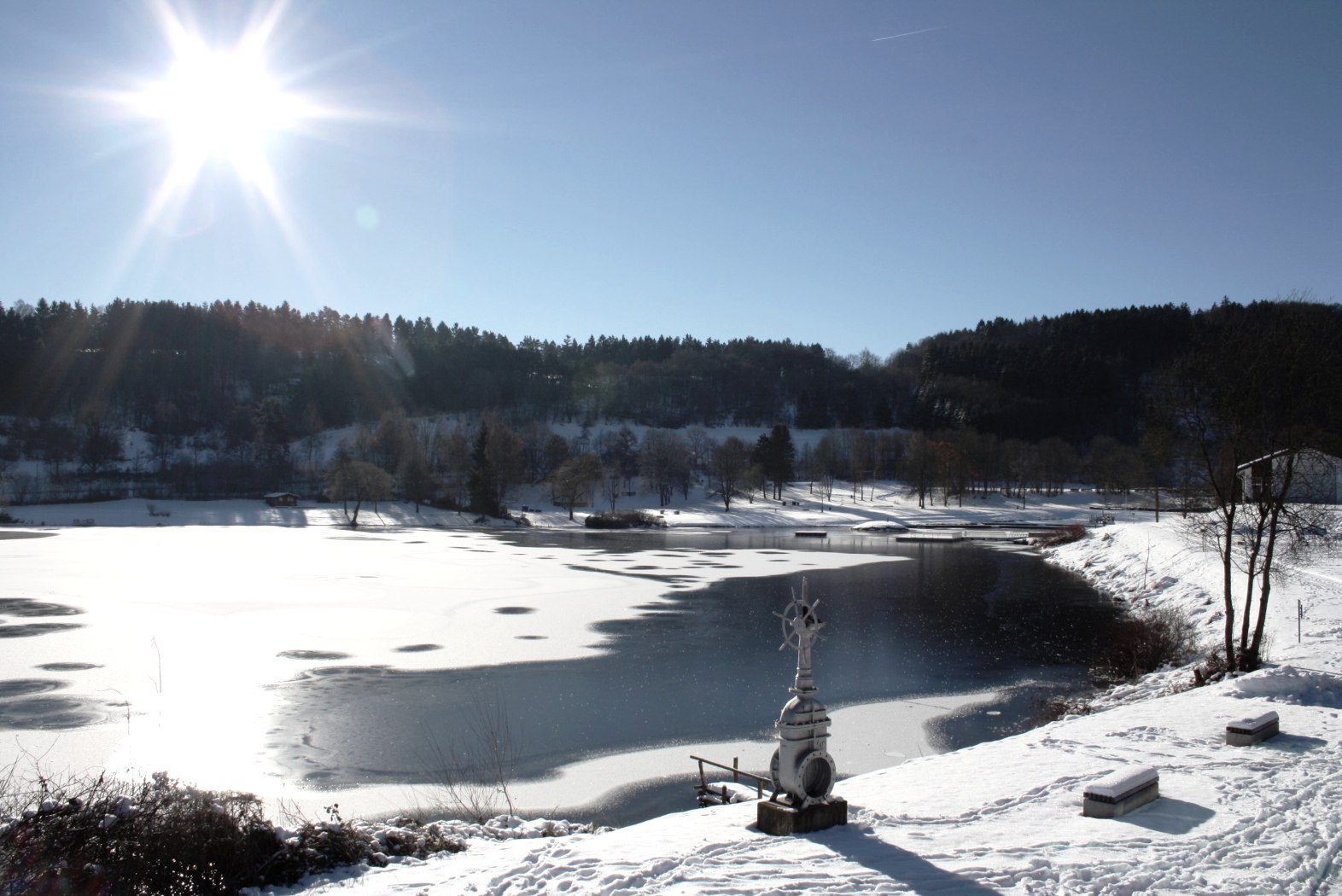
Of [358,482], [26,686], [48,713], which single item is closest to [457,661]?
[48,713]

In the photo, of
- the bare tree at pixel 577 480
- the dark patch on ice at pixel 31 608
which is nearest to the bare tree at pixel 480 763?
the dark patch on ice at pixel 31 608

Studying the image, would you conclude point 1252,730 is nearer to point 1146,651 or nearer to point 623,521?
point 1146,651

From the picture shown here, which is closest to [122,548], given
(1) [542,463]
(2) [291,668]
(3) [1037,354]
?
(2) [291,668]

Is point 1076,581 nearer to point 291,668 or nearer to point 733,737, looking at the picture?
point 733,737

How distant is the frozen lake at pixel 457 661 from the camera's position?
12898 mm

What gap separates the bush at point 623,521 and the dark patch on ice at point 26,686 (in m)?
65.5

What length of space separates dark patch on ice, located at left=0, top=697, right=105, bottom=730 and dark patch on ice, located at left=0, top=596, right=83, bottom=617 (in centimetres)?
1066

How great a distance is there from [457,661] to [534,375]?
139 m

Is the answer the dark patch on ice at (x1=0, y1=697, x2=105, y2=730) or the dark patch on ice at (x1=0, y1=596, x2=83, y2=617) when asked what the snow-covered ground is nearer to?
the dark patch on ice at (x1=0, y1=697, x2=105, y2=730)

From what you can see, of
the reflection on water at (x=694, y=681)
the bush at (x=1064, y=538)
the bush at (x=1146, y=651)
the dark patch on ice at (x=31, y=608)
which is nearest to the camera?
the reflection on water at (x=694, y=681)

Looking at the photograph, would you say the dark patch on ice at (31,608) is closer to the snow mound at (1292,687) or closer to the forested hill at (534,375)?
the snow mound at (1292,687)

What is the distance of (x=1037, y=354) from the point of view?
160625 mm

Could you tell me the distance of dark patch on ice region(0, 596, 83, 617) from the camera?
24.2 m

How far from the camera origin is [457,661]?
19.5 m
